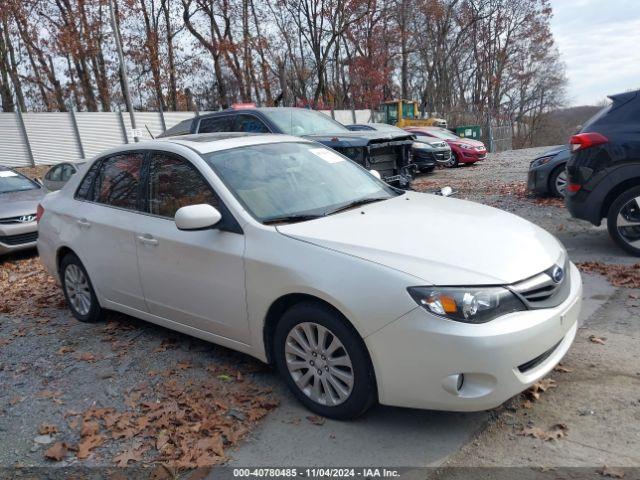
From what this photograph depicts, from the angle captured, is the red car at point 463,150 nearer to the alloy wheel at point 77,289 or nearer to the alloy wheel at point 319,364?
the alloy wheel at point 77,289

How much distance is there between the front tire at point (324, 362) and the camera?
296 centimetres

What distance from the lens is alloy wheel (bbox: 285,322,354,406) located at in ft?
10.0

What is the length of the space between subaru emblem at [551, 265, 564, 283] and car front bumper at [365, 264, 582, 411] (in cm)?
25

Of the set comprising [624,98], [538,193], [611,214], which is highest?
[624,98]

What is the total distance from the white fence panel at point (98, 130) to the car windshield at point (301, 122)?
1611 cm

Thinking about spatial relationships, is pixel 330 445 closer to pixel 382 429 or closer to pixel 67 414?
pixel 382 429

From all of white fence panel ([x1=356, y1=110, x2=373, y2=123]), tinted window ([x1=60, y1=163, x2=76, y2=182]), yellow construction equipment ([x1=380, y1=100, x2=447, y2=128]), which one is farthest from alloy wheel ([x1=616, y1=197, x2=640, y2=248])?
white fence panel ([x1=356, y1=110, x2=373, y2=123])

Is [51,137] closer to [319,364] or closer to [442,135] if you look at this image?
[442,135]

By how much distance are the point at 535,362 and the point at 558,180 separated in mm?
6956

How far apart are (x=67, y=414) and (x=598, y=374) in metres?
3.43

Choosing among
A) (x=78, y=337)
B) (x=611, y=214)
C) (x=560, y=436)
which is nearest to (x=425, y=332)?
(x=560, y=436)

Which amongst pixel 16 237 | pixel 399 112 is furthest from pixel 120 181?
pixel 399 112

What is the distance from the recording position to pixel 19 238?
8.49 metres

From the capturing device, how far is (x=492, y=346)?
8.73ft
